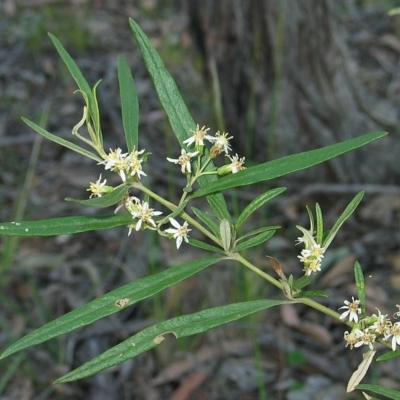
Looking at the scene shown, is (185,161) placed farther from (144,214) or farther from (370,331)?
(370,331)

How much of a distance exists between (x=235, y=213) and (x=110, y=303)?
4.86 ft

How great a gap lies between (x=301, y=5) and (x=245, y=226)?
0.90m

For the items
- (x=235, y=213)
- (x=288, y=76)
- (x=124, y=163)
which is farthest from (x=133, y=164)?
(x=288, y=76)

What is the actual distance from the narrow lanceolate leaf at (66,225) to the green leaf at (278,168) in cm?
11

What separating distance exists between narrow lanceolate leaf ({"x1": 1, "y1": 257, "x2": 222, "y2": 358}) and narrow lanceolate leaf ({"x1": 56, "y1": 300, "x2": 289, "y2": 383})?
0.15ft

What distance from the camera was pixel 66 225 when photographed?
98 cm

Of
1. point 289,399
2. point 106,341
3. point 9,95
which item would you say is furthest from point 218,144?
point 9,95

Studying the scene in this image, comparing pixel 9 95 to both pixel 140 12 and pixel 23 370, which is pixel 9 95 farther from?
pixel 23 370

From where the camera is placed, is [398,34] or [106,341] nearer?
[106,341]

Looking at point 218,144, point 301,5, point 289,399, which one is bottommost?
point 289,399

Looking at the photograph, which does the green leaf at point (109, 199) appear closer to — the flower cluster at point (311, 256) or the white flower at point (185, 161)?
the white flower at point (185, 161)

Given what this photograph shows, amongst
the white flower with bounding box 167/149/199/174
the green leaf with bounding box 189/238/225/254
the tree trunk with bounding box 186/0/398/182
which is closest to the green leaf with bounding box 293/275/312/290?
the green leaf with bounding box 189/238/225/254

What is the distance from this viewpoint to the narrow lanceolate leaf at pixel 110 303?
89 cm

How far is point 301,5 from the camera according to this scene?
2.82m
